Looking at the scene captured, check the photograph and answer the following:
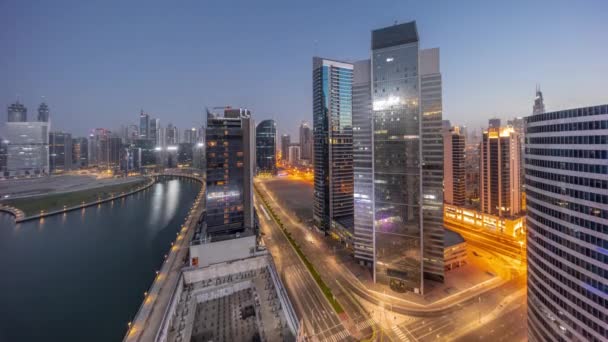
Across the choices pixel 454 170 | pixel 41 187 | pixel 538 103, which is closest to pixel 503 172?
pixel 454 170

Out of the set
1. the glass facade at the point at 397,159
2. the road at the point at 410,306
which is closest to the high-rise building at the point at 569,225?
the road at the point at 410,306

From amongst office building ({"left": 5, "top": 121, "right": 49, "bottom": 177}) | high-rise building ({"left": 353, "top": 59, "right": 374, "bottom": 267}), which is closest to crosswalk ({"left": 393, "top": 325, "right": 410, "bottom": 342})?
high-rise building ({"left": 353, "top": 59, "right": 374, "bottom": 267})

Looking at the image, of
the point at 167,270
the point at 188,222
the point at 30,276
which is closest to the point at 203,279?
the point at 167,270

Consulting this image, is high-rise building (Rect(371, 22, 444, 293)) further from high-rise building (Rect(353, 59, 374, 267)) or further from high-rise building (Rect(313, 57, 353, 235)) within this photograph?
high-rise building (Rect(313, 57, 353, 235))

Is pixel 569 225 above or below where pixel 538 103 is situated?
below

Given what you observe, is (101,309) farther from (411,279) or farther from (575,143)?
(575,143)

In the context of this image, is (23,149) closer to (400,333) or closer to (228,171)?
(228,171)
